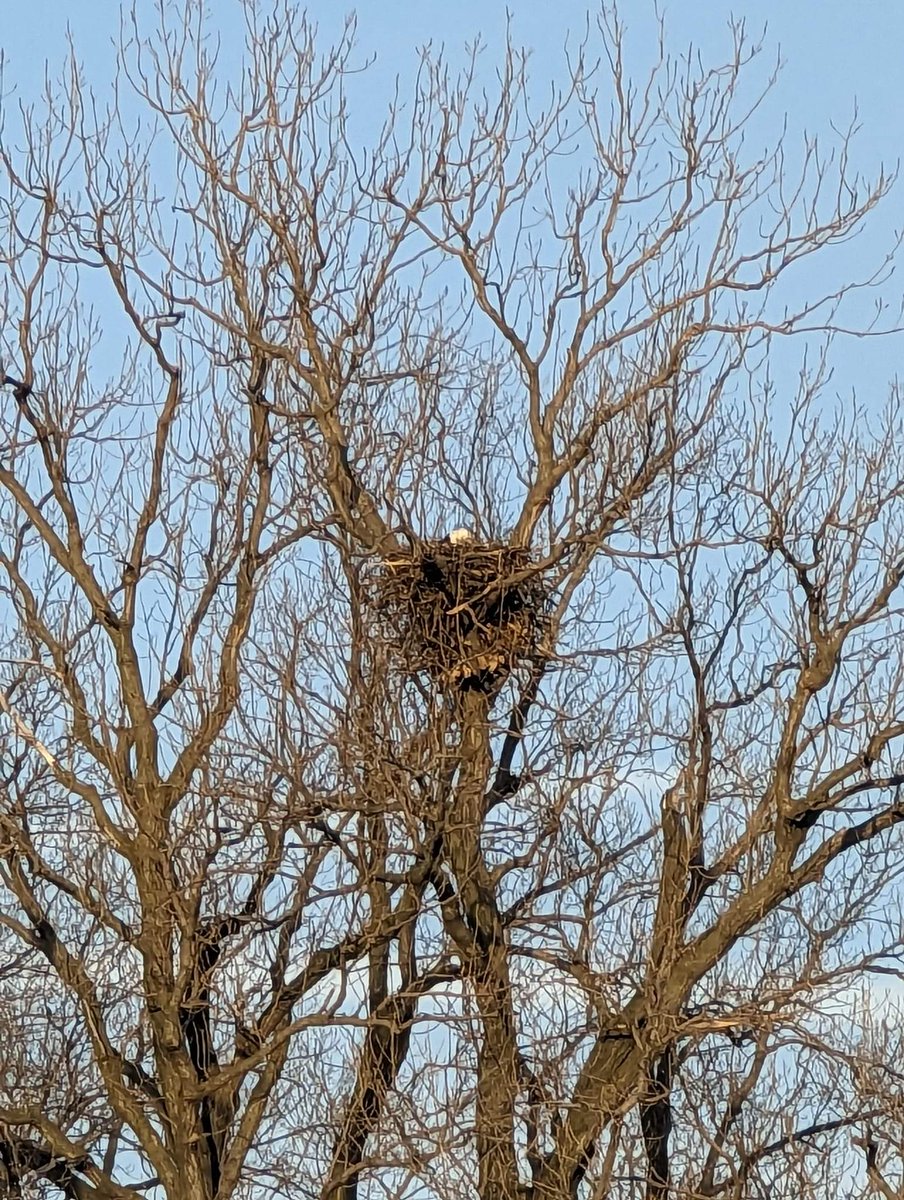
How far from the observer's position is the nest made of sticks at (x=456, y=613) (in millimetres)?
9586

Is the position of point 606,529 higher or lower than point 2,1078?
higher

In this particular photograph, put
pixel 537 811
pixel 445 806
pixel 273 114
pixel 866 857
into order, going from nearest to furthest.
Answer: pixel 445 806 < pixel 537 811 < pixel 273 114 < pixel 866 857

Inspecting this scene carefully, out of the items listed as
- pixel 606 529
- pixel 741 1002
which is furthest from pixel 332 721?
pixel 741 1002

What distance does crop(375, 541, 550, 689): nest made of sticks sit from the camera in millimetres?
9586

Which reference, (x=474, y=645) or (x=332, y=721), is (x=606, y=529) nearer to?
(x=474, y=645)

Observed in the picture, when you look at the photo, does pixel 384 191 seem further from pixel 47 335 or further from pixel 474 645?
pixel 474 645

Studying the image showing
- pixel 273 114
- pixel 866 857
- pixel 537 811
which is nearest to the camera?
pixel 537 811

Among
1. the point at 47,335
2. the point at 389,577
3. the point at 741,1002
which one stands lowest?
the point at 741,1002

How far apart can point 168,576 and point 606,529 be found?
7.86 feet

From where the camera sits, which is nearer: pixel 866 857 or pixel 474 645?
pixel 474 645

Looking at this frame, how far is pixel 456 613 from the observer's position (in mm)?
9500

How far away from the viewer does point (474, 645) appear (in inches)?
380

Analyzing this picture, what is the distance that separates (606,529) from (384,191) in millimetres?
2221

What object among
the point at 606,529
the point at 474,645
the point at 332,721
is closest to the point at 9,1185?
the point at 332,721
